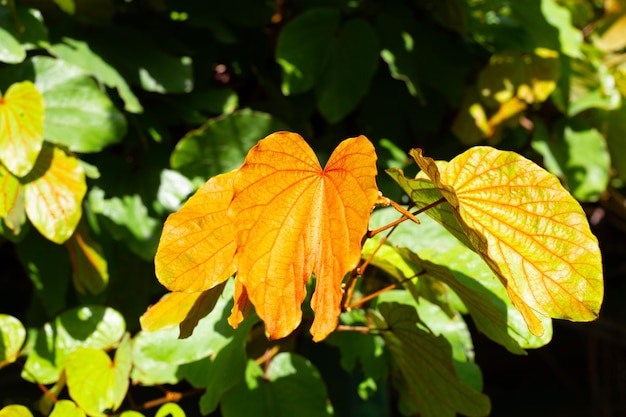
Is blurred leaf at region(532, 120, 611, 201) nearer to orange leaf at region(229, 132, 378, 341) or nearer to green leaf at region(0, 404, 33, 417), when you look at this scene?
orange leaf at region(229, 132, 378, 341)

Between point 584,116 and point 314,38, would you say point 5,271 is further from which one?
point 584,116

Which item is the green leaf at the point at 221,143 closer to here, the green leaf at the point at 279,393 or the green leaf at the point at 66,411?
the green leaf at the point at 279,393

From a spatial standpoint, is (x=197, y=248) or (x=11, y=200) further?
(x=11, y=200)

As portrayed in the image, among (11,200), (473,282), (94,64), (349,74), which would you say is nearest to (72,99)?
(94,64)

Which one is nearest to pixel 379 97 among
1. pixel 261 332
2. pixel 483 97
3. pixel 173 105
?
pixel 483 97

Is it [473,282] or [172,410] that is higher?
[473,282]

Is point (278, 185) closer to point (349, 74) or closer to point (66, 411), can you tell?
point (66, 411)
